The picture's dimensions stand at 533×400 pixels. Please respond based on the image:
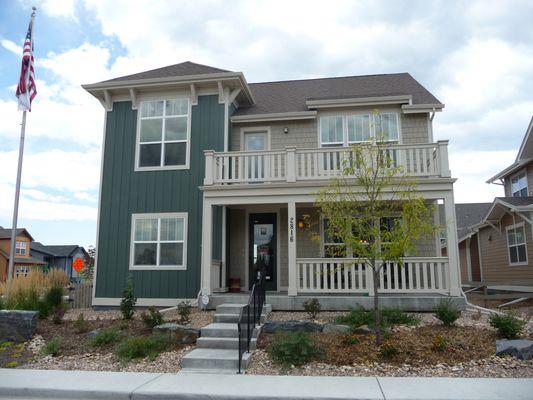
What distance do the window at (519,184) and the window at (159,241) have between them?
1500cm

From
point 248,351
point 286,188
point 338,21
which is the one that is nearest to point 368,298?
point 286,188

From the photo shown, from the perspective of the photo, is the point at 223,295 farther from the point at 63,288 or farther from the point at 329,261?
the point at 63,288

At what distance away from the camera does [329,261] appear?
10414 millimetres

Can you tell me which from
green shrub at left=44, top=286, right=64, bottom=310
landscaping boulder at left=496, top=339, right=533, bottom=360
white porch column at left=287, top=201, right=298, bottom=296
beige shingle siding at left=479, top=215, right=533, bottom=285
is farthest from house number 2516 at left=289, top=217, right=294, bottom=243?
beige shingle siding at left=479, top=215, right=533, bottom=285

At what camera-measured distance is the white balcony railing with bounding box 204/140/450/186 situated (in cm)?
1067

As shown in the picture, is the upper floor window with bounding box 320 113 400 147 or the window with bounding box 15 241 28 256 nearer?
the upper floor window with bounding box 320 113 400 147

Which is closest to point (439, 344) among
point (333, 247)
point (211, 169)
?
point (333, 247)

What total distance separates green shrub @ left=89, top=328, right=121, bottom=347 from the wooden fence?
18.4 ft

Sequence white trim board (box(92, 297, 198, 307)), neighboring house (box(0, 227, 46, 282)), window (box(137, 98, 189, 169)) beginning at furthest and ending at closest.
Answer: neighboring house (box(0, 227, 46, 282)) → window (box(137, 98, 189, 169)) → white trim board (box(92, 297, 198, 307))

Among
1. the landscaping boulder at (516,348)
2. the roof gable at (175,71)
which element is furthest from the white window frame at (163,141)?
the landscaping boulder at (516,348)

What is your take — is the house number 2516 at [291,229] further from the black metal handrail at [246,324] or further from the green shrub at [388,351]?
the green shrub at [388,351]

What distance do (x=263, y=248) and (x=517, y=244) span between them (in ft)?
33.0

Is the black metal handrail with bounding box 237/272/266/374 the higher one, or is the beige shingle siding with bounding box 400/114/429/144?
the beige shingle siding with bounding box 400/114/429/144

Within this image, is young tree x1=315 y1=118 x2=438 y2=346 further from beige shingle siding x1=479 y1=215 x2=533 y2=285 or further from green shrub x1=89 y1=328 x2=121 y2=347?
beige shingle siding x1=479 y1=215 x2=533 y2=285
